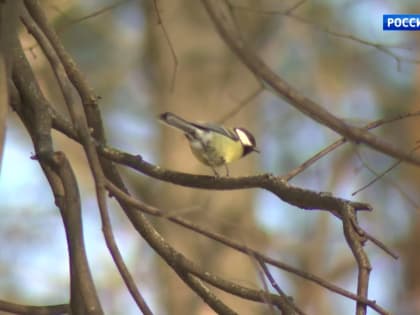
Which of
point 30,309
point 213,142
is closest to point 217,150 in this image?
point 213,142

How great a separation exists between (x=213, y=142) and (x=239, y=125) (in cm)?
210

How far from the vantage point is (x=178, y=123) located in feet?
Answer: 6.54

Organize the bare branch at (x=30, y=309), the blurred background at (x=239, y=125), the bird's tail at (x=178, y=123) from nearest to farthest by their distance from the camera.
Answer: the bare branch at (x=30, y=309)
the bird's tail at (x=178, y=123)
the blurred background at (x=239, y=125)

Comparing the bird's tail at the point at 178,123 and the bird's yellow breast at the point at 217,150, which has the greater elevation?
the bird's yellow breast at the point at 217,150

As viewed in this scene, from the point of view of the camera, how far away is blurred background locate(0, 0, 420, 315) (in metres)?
4.33

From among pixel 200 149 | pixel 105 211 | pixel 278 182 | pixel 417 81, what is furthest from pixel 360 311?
pixel 417 81

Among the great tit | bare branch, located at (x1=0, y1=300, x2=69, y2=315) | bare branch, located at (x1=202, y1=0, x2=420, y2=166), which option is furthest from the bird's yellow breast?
bare branch, located at (x1=202, y1=0, x2=420, y2=166)

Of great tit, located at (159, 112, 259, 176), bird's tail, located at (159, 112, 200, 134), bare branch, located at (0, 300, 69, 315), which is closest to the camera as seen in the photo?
bare branch, located at (0, 300, 69, 315)

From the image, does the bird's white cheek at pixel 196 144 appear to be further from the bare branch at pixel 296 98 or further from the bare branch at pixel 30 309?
the bare branch at pixel 296 98

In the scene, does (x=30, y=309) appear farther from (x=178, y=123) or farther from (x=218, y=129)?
(x=218, y=129)

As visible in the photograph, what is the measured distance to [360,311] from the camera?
129 cm

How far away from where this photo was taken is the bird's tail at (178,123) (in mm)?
1826

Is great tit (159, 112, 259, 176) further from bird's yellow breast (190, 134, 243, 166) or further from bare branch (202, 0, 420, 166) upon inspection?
bare branch (202, 0, 420, 166)

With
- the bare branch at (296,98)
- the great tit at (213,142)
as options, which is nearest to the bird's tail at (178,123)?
the great tit at (213,142)
